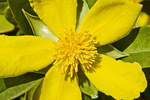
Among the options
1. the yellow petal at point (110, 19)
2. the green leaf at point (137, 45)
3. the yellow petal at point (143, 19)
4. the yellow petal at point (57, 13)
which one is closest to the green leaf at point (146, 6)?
the yellow petal at point (143, 19)

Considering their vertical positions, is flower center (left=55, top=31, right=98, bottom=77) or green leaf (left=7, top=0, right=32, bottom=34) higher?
green leaf (left=7, top=0, right=32, bottom=34)

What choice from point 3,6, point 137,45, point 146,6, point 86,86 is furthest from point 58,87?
point 146,6

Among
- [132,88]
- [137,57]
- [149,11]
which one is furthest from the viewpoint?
[149,11]

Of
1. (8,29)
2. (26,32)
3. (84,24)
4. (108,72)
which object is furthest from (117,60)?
(8,29)

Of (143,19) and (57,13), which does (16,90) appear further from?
(143,19)

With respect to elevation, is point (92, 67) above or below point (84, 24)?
below

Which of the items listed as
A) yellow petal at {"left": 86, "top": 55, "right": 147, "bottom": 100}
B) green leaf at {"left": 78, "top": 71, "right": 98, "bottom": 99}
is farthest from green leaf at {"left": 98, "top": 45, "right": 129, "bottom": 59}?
green leaf at {"left": 78, "top": 71, "right": 98, "bottom": 99}

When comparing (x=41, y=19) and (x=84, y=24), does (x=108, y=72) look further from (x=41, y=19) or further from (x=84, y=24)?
(x=41, y=19)

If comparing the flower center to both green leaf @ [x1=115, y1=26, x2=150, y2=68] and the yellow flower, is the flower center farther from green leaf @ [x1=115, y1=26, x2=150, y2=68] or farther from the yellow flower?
green leaf @ [x1=115, y1=26, x2=150, y2=68]
